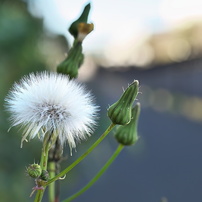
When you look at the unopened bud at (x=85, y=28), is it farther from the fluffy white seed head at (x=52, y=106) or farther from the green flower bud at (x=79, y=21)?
the fluffy white seed head at (x=52, y=106)

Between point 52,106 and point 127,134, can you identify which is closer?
point 52,106

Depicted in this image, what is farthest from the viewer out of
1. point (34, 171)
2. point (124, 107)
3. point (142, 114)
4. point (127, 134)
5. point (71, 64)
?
point (142, 114)

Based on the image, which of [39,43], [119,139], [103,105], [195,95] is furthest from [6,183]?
[195,95]

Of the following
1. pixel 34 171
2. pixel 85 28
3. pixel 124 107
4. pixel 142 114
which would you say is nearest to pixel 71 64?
pixel 85 28

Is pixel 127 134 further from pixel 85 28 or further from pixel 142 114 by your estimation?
pixel 142 114

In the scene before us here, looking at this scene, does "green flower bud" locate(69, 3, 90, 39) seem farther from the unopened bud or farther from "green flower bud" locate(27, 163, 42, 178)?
"green flower bud" locate(27, 163, 42, 178)

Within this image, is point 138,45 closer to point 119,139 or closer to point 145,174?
point 145,174
